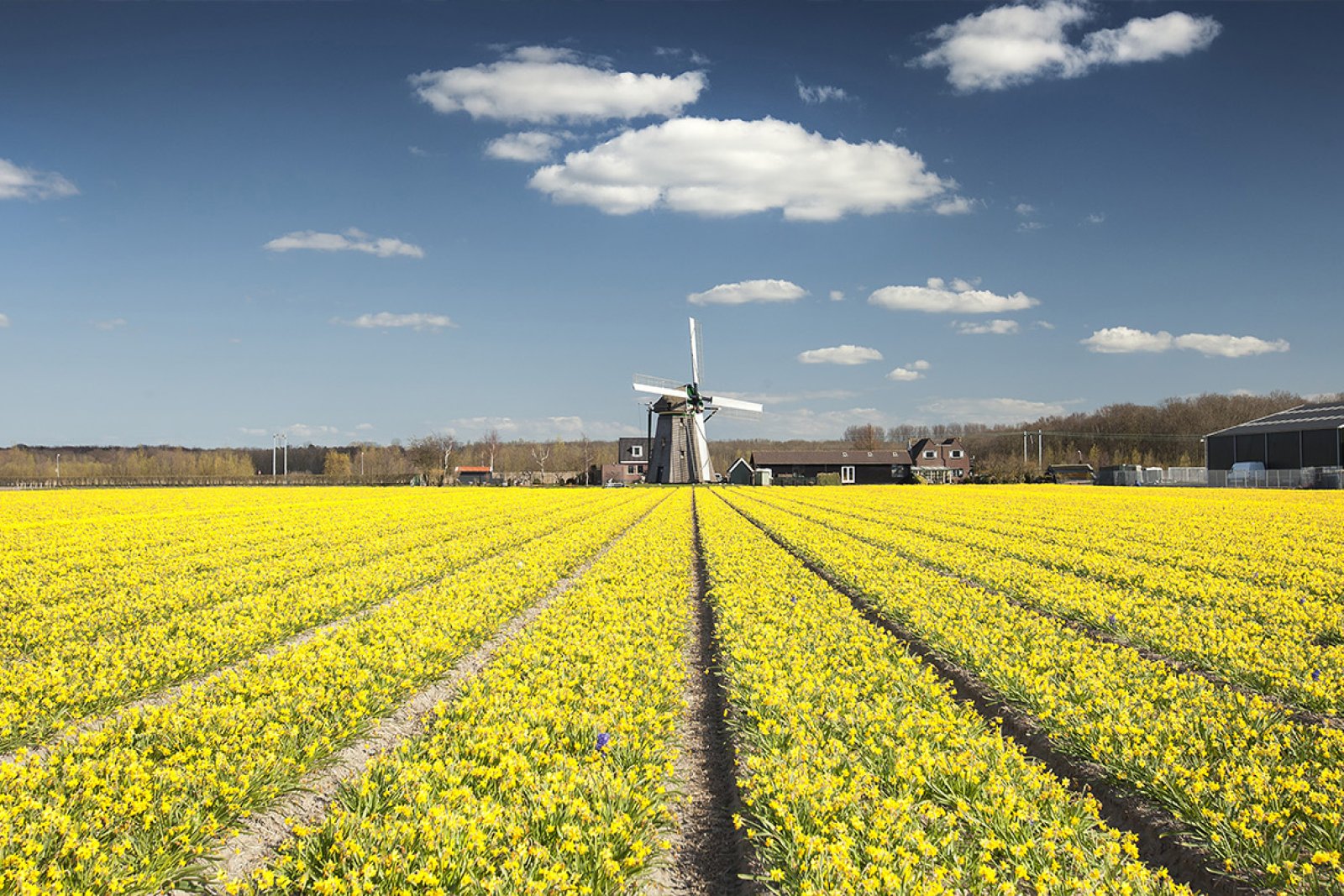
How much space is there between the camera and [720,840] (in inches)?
273

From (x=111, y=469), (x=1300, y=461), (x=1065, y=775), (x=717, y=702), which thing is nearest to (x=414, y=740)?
(x=717, y=702)

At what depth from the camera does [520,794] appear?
6.80 meters

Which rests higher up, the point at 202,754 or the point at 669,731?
the point at 202,754

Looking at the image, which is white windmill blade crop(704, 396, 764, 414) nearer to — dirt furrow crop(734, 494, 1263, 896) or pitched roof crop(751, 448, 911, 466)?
pitched roof crop(751, 448, 911, 466)

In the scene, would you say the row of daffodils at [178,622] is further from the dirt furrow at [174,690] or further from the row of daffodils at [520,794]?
the row of daffodils at [520,794]

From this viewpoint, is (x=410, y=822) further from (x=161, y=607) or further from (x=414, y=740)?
(x=161, y=607)

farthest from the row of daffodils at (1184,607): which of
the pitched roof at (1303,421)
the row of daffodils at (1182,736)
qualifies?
the pitched roof at (1303,421)

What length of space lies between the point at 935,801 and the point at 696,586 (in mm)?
12621

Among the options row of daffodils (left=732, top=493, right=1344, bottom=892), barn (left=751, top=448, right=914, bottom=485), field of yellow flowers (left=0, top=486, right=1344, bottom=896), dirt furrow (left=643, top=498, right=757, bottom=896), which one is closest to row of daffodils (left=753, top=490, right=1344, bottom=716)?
field of yellow flowers (left=0, top=486, right=1344, bottom=896)

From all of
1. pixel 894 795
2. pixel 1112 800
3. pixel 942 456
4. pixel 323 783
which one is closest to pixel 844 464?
pixel 942 456

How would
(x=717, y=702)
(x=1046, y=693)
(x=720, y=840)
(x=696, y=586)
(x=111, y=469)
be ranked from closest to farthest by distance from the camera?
(x=720, y=840) → (x=1046, y=693) → (x=717, y=702) → (x=696, y=586) → (x=111, y=469)

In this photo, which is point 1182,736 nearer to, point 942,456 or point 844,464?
point 844,464

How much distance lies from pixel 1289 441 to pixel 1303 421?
3201 mm

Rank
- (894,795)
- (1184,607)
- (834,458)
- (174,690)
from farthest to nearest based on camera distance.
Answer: (834,458) < (1184,607) < (174,690) < (894,795)
